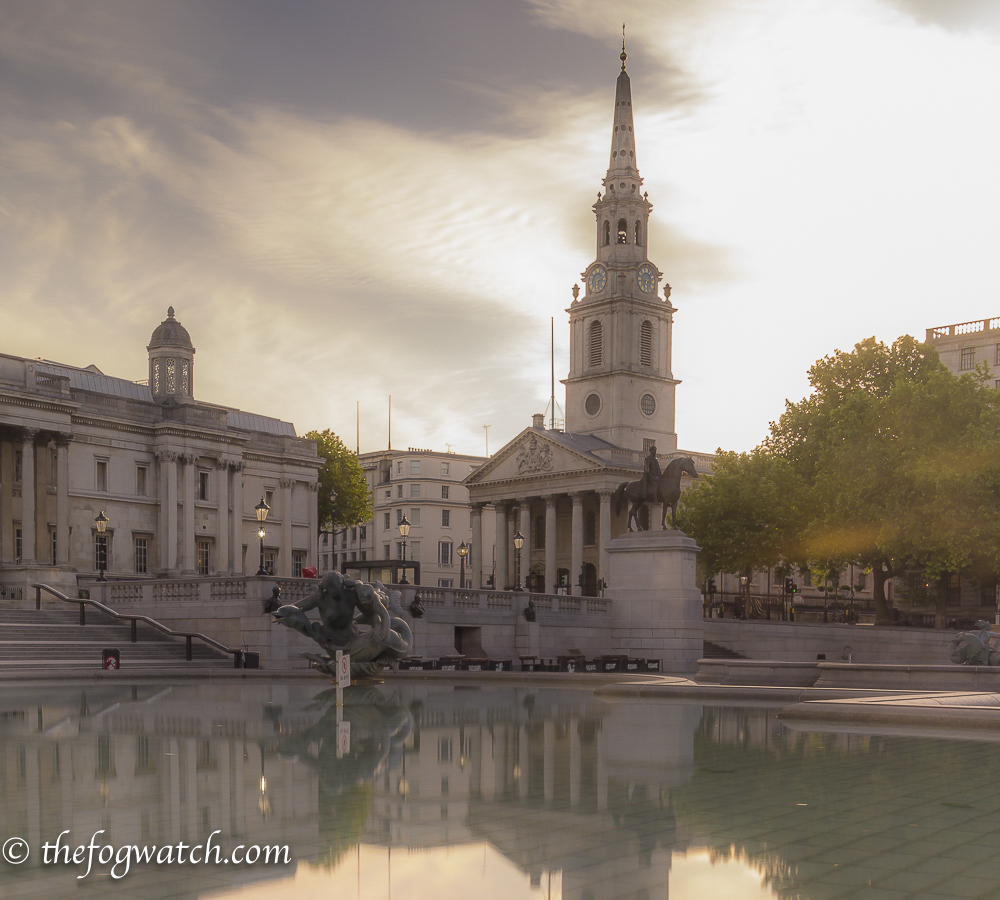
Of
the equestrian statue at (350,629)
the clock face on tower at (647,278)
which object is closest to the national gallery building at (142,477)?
the equestrian statue at (350,629)

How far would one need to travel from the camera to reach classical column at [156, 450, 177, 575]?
3063 inches

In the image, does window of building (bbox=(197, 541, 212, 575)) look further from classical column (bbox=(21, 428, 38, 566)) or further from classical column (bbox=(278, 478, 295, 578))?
classical column (bbox=(21, 428, 38, 566))

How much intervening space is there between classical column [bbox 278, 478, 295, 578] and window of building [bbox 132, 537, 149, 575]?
10746 mm

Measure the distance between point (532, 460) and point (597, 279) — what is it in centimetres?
2078

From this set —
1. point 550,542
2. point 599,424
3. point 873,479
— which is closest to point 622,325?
point 599,424

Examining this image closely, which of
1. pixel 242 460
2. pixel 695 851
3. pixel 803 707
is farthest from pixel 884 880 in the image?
pixel 242 460

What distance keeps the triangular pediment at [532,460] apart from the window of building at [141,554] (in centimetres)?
3566

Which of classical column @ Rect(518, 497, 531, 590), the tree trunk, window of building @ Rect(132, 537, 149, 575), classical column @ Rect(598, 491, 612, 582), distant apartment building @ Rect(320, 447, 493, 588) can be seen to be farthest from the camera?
distant apartment building @ Rect(320, 447, 493, 588)

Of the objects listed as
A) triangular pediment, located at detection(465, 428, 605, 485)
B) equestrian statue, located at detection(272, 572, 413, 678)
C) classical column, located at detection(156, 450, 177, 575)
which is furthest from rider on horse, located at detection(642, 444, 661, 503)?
triangular pediment, located at detection(465, 428, 605, 485)

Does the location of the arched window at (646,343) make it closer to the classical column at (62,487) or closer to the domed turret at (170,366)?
the domed turret at (170,366)

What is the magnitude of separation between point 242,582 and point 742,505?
35.2m

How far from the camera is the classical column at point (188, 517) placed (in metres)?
78.6

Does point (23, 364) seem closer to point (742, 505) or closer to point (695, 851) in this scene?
point (742, 505)

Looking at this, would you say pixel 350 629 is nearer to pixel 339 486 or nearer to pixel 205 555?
pixel 205 555
